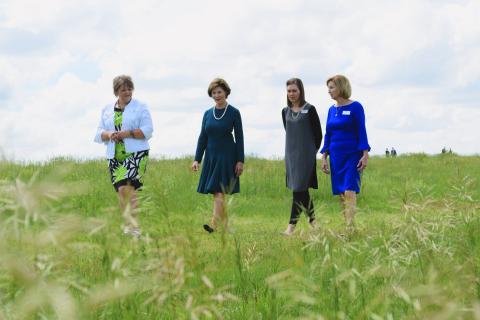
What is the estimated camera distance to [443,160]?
18.8 m

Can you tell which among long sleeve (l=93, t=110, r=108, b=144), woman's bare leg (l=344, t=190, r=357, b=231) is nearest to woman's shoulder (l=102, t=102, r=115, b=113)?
long sleeve (l=93, t=110, r=108, b=144)

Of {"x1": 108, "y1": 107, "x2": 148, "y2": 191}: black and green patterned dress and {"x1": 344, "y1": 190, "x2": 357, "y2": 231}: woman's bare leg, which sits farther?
{"x1": 108, "y1": 107, "x2": 148, "y2": 191}: black and green patterned dress

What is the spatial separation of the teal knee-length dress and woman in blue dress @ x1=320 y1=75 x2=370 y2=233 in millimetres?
1280

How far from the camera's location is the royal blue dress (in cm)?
783

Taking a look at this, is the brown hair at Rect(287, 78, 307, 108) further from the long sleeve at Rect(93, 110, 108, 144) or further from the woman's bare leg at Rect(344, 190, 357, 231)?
the woman's bare leg at Rect(344, 190, 357, 231)

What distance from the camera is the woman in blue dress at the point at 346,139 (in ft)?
25.7

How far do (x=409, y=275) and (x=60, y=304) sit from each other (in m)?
1.57

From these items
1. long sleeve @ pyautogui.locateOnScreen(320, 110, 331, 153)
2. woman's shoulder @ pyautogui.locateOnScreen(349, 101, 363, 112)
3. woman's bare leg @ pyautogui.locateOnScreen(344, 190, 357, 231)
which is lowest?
woman's bare leg @ pyautogui.locateOnScreen(344, 190, 357, 231)

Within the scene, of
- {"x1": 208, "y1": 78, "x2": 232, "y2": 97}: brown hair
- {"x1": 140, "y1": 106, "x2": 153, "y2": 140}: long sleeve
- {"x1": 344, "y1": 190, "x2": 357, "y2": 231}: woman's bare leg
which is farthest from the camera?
{"x1": 208, "y1": 78, "x2": 232, "y2": 97}: brown hair

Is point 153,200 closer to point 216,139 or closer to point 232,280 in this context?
point 232,280

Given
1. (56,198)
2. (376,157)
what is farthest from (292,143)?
(376,157)

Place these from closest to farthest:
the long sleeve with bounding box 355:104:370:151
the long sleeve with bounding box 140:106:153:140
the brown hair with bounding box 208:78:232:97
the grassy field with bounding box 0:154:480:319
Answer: the grassy field with bounding box 0:154:480:319, the long sleeve with bounding box 355:104:370:151, the long sleeve with bounding box 140:106:153:140, the brown hair with bounding box 208:78:232:97

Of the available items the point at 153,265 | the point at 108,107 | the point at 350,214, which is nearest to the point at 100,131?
the point at 108,107

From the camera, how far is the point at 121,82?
8.12m
